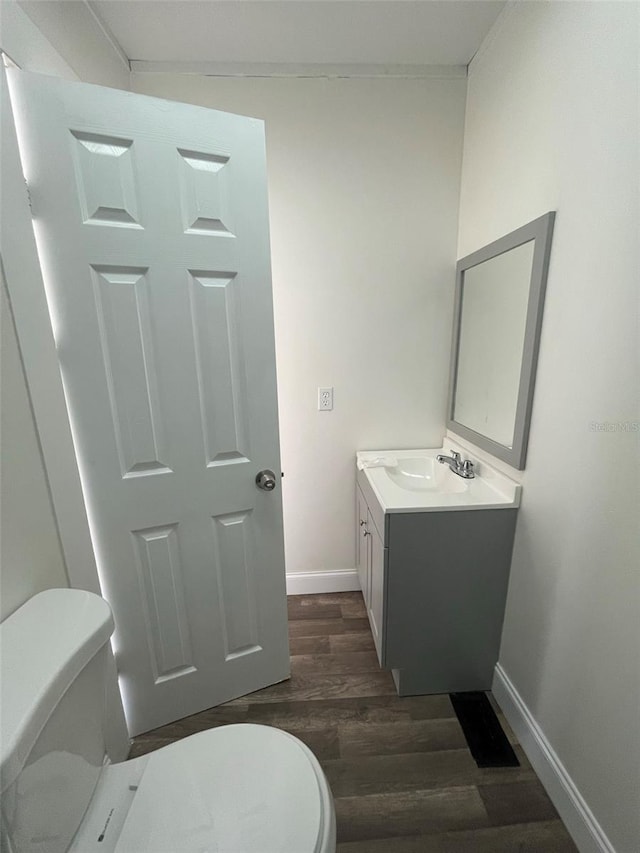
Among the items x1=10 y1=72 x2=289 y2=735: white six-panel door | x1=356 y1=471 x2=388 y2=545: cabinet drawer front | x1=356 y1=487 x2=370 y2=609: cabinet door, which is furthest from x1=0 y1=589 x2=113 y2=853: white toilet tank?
x1=356 y1=487 x2=370 y2=609: cabinet door

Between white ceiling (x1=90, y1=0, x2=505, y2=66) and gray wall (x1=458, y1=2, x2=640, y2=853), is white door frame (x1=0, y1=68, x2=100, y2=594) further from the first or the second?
gray wall (x1=458, y1=2, x2=640, y2=853)

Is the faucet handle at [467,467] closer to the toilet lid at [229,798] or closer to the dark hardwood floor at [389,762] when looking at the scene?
the dark hardwood floor at [389,762]

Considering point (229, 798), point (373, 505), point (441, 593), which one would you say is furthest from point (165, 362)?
point (441, 593)

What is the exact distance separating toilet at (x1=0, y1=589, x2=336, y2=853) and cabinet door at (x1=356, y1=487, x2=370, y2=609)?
0.94 meters

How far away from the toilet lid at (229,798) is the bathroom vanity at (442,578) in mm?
666

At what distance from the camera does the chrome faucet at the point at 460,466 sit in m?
1.52

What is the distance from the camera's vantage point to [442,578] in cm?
134

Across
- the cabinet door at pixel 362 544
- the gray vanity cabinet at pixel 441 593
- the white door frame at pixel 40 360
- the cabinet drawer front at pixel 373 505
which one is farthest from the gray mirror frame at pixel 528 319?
the white door frame at pixel 40 360

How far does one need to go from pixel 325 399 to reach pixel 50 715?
4.78ft

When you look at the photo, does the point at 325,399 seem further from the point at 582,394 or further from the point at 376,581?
the point at 582,394

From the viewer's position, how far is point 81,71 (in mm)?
1168

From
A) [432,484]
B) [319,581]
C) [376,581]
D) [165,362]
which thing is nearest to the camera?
[165,362]

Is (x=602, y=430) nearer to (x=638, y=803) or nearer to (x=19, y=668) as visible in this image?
(x=638, y=803)

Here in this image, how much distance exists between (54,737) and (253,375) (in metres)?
0.97
